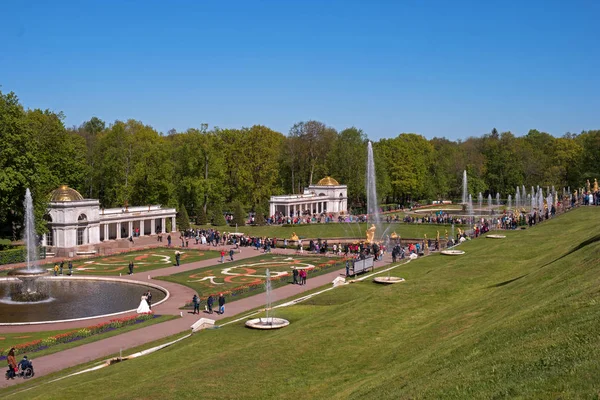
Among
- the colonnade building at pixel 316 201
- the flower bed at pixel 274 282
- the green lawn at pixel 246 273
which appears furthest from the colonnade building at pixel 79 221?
the flower bed at pixel 274 282

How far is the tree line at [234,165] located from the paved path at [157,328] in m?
22.7

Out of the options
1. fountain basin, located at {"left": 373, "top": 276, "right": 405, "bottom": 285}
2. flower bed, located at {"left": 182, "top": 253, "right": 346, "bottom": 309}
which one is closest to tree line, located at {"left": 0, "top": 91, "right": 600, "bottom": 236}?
flower bed, located at {"left": 182, "top": 253, "right": 346, "bottom": 309}

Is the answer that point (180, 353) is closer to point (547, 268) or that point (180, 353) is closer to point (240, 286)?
point (547, 268)

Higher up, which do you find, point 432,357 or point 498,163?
point 498,163

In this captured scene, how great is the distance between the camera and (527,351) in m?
13.9

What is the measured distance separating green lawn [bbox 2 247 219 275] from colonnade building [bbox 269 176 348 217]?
34552mm

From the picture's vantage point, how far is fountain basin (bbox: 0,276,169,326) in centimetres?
3744

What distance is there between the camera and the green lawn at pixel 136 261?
5375cm

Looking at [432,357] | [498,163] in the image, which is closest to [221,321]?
[432,357]

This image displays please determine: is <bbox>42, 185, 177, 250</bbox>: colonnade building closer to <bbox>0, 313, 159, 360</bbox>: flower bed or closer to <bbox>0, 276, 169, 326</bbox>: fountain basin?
<bbox>0, 276, 169, 326</bbox>: fountain basin

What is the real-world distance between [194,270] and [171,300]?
11.7m

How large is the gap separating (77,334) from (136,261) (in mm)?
27171

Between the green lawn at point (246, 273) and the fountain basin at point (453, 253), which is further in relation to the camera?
the fountain basin at point (453, 253)

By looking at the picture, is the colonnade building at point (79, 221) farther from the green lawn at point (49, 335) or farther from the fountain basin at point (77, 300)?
the green lawn at point (49, 335)
